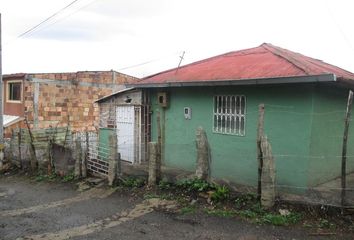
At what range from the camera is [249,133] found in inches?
357

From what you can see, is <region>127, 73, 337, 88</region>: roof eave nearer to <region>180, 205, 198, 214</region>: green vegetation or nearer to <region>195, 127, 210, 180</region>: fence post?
<region>195, 127, 210, 180</region>: fence post

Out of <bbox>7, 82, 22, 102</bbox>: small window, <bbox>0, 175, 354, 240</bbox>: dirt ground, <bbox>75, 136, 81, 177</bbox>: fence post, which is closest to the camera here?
<bbox>0, 175, 354, 240</bbox>: dirt ground

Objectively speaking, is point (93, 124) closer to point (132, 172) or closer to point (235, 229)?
point (132, 172)

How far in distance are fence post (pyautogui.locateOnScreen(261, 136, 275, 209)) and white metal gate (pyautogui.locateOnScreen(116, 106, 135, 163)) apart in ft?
20.0

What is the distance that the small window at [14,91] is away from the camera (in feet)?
59.6

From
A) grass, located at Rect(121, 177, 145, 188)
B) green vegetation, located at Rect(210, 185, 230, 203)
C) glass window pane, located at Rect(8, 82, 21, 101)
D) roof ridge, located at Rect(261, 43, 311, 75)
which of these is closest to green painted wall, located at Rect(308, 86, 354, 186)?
roof ridge, located at Rect(261, 43, 311, 75)

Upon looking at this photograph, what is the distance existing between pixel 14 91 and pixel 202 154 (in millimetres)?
14021

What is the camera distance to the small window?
18.2 m

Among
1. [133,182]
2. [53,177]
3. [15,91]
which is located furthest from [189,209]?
[15,91]

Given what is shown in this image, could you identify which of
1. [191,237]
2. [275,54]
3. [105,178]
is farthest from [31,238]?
[275,54]

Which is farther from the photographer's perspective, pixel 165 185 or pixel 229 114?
pixel 229 114

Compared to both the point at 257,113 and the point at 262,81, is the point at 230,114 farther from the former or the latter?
the point at 262,81

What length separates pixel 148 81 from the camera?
11.6 meters

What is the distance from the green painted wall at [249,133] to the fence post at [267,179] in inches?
44.6
